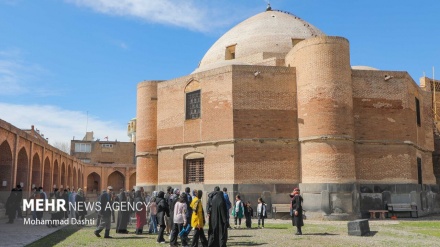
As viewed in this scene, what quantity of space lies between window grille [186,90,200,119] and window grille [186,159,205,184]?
92.4 inches

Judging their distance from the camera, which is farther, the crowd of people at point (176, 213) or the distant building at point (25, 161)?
the distant building at point (25, 161)

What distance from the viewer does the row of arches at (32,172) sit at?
20766mm

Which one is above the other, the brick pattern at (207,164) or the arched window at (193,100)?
the arched window at (193,100)

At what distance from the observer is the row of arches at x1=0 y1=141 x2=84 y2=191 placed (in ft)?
68.1

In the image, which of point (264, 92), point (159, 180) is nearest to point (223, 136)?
point (264, 92)

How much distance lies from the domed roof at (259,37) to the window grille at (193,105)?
2813mm

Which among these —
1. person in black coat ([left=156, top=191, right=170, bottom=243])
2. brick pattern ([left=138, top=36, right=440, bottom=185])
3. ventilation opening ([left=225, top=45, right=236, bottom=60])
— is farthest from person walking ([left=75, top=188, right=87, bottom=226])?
ventilation opening ([left=225, top=45, right=236, bottom=60])

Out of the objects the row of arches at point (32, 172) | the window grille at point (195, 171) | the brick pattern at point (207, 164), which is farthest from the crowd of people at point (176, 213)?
the window grille at point (195, 171)

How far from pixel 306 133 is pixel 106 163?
132 ft

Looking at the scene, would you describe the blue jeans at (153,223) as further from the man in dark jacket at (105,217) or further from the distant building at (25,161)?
the distant building at (25,161)

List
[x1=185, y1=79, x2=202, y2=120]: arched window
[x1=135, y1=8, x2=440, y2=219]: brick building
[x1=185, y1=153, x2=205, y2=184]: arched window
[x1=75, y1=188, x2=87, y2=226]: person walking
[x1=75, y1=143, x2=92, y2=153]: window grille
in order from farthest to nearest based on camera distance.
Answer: [x1=75, y1=143, x2=92, y2=153]: window grille < [x1=185, y1=79, x2=202, y2=120]: arched window < [x1=185, y1=153, x2=205, y2=184]: arched window < [x1=135, y1=8, x2=440, y2=219]: brick building < [x1=75, y1=188, x2=87, y2=226]: person walking

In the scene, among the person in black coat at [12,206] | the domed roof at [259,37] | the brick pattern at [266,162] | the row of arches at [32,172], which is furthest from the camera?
the domed roof at [259,37]

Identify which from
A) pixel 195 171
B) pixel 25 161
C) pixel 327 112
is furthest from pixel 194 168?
pixel 25 161

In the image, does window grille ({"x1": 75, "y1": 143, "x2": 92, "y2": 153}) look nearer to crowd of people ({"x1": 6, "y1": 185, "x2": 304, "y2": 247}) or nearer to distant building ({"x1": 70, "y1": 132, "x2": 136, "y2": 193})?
distant building ({"x1": 70, "y1": 132, "x2": 136, "y2": 193})
